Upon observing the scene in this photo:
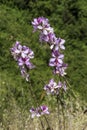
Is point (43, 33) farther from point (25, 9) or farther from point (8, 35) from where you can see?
point (25, 9)

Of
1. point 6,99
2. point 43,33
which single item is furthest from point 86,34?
point 43,33

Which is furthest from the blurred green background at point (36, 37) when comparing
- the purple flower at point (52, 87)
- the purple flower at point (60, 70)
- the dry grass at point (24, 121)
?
the purple flower at point (60, 70)

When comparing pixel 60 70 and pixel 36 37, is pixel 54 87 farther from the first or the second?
pixel 36 37

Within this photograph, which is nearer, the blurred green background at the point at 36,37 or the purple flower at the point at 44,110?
the purple flower at the point at 44,110

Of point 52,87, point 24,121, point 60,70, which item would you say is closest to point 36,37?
point 24,121

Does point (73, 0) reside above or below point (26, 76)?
below

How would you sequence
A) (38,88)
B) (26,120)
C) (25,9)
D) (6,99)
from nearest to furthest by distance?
(26,120)
(6,99)
(38,88)
(25,9)

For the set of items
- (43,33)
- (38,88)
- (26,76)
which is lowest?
(38,88)

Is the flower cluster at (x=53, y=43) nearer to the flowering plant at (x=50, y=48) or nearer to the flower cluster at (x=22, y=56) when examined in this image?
the flowering plant at (x=50, y=48)

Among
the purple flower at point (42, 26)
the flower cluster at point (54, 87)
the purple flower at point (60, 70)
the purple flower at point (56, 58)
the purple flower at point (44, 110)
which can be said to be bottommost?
the purple flower at point (44, 110)
